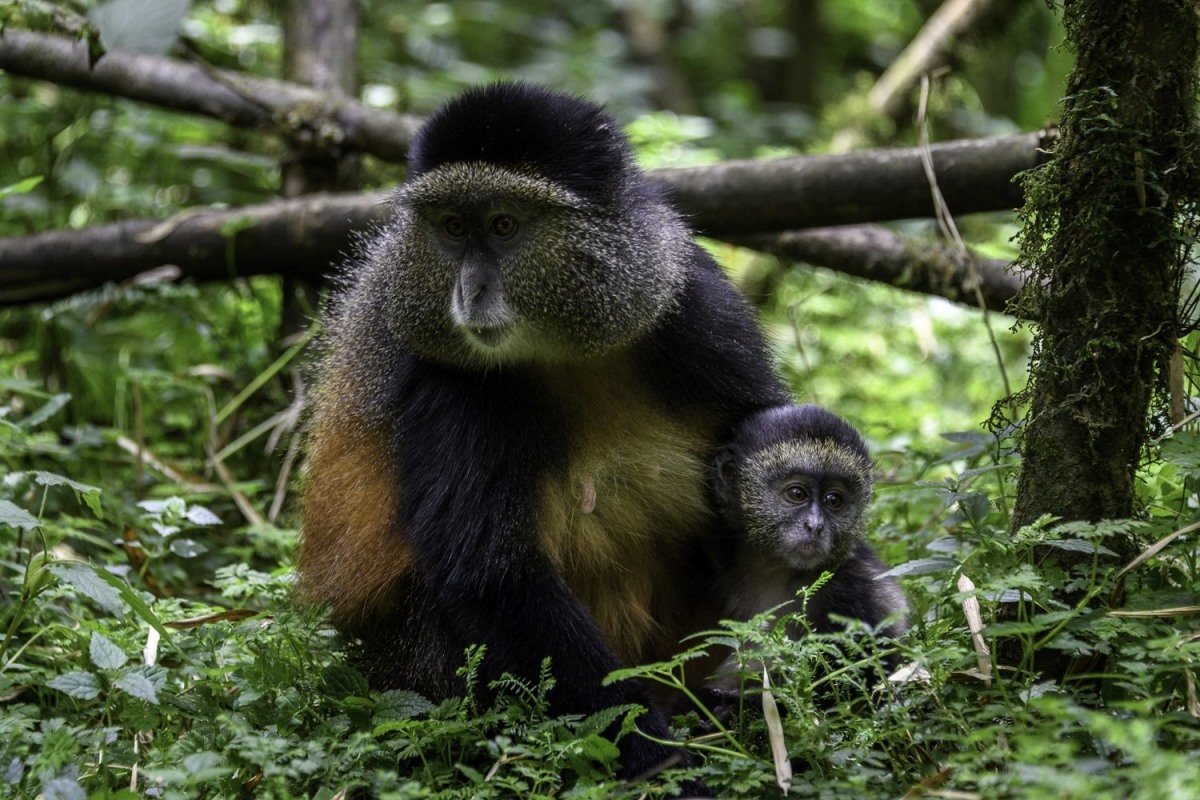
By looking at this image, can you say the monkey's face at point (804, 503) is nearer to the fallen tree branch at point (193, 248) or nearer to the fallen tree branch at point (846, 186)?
the fallen tree branch at point (846, 186)

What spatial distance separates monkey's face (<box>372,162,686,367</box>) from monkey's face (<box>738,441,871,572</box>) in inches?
A: 28.4

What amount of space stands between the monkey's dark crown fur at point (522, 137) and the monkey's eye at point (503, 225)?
0.55 ft


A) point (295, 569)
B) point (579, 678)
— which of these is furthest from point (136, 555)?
point (579, 678)

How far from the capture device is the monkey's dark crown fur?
4027mm

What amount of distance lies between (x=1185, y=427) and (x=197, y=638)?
3145 millimetres

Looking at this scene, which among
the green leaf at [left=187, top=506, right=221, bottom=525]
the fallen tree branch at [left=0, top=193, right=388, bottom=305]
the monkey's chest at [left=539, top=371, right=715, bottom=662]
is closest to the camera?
the monkey's chest at [left=539, top=371, right=715, bottom=662]

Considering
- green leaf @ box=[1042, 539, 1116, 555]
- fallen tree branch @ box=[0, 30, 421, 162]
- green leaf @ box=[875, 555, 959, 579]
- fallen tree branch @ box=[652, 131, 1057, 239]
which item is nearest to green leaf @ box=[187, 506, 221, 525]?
fallen tree branch @ box=[652, 131, 1057, 239]

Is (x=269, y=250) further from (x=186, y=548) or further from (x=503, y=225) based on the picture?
(x=503, y=225)

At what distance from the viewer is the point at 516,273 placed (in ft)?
13.3

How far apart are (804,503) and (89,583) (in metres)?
2.38

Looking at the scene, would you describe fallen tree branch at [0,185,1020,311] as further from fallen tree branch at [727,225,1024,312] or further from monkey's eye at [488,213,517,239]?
monkey's eye at [488,213,517,239]

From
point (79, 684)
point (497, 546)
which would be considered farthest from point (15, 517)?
point (497, 546)

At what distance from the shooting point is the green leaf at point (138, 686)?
11.2 ft

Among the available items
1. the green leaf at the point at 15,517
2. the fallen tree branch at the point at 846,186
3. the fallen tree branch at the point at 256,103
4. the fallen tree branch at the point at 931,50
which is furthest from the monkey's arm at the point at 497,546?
the fallen tree branch at the point at 931,50
